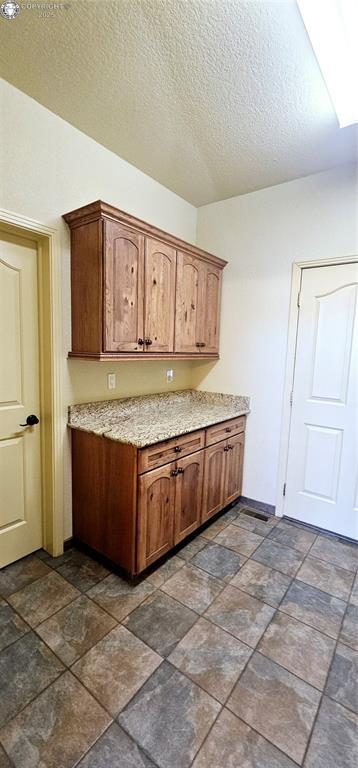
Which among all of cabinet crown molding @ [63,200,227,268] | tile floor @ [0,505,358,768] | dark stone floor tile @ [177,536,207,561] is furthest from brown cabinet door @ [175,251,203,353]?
tile floor @ [0,505,358,768]

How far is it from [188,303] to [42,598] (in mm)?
2158

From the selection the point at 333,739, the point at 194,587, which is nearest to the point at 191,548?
the point at 194,587

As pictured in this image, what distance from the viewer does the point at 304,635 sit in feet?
5.34

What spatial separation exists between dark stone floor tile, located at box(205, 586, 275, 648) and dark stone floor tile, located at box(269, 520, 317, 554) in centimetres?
66

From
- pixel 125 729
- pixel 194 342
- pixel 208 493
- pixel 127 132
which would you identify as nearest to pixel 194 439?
pixel 208 493

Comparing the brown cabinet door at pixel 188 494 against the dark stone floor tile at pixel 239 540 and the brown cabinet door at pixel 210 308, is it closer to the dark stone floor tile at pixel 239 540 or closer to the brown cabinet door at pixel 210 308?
the dark stone floor tile at pixel 239 540

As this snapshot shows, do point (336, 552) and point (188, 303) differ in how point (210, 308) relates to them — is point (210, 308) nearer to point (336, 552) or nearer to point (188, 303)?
point (188, 303)

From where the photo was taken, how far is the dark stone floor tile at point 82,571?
1.92m

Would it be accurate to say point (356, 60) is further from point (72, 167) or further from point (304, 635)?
point (304, 635)

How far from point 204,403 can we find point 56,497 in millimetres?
1553

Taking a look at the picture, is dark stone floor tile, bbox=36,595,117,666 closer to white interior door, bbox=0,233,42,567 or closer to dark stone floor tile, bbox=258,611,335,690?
white interior door, bbox=0,233,42,567

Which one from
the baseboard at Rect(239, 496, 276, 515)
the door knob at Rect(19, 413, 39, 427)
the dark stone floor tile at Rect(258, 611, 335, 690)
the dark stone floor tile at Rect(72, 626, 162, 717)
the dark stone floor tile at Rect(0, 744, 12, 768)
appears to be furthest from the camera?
the baseboard at Rect(239, 496, 276, 515)

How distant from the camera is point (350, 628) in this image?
1.67 m

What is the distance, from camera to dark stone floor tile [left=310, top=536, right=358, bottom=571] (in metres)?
2.20
